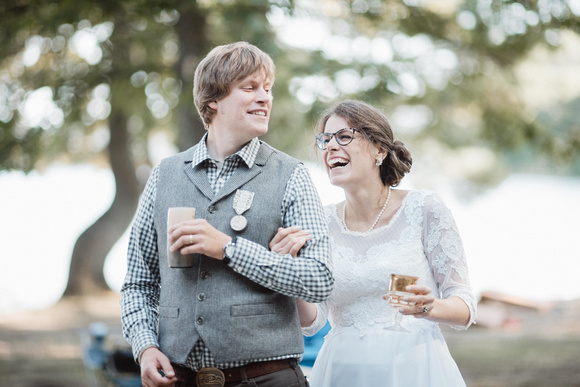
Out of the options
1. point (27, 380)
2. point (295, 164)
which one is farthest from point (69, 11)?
point (295, 164)

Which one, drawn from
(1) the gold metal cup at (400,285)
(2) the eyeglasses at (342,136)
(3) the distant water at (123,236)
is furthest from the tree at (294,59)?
(3) the distant water at (123,236)

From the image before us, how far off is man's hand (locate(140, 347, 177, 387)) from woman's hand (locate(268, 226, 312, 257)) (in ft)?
1.68

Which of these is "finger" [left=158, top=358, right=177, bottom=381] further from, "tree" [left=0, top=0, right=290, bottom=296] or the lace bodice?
"tree" [left=0, top=0, right=290, bottom=296]

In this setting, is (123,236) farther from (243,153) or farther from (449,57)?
(243,153)

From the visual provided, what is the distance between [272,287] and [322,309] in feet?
2.95

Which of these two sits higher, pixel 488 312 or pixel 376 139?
pixel 376 139

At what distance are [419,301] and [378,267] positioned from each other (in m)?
0.50

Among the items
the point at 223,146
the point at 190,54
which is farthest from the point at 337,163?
the point at 190,54

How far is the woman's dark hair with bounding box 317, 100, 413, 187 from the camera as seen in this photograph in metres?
3.02

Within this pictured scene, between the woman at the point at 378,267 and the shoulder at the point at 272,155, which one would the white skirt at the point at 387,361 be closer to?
the woman at the point at 378,267

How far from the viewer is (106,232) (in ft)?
48.0

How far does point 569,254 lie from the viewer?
17703mm

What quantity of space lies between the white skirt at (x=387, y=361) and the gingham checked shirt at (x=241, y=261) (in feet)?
2.14

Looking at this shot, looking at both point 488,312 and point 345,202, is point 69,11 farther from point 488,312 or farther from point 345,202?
point 488,312
